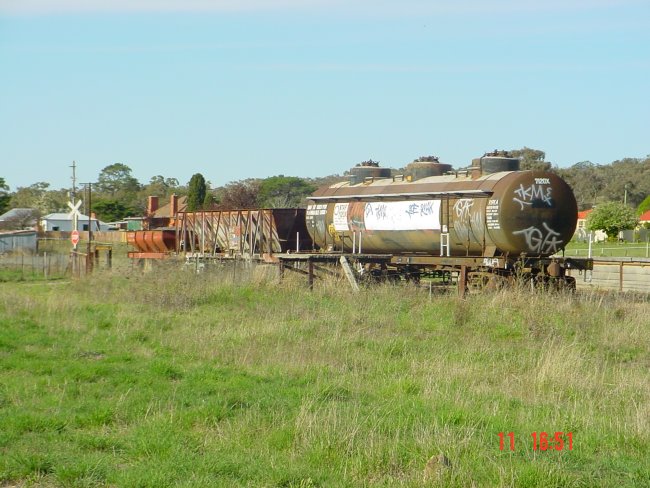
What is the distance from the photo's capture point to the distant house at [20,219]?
9296cm

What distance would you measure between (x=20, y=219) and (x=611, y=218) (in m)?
66.3

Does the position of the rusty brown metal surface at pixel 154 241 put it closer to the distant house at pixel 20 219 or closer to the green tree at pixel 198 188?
the green tree at pixel 198 188

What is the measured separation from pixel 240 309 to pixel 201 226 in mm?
15038

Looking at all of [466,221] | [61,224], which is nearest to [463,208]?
[466,221]

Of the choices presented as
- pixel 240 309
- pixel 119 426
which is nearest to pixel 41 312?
pixel 240 309

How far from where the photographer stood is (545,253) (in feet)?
75.3

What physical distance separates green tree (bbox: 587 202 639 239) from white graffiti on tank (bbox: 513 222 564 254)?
4689cm

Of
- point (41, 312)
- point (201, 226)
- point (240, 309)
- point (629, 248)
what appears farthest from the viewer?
point (629, 248)

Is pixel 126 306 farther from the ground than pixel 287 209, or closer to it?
closer to it

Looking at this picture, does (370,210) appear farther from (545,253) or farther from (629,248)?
(629,248)

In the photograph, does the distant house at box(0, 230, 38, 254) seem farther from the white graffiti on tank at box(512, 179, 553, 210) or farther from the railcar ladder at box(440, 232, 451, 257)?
the white graffiti on tank at box(512, 179, 553, 210)

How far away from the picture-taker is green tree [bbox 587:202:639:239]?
220ft
